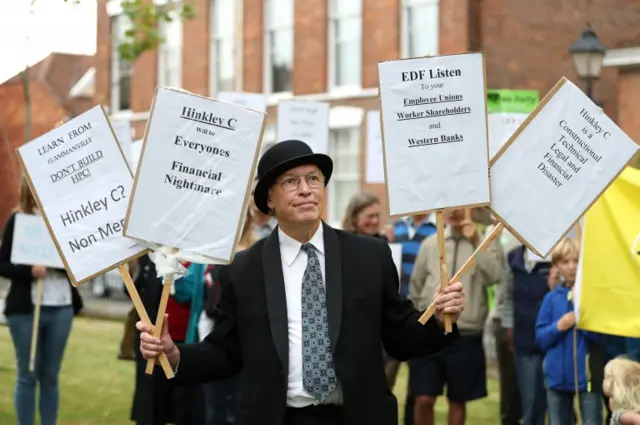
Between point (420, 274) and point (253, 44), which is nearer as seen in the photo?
point (420, 274)

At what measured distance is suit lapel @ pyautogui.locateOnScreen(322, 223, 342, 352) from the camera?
4660 millimetres

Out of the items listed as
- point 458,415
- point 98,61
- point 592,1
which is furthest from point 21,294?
point 98,61

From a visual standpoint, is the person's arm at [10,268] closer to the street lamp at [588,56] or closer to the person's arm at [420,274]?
the person's arm at [420,274]

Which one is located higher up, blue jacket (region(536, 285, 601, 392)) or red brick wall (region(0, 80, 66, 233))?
red brick wall (region(0, 80, 66, 233))

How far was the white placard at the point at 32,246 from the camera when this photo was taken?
29.1 ft

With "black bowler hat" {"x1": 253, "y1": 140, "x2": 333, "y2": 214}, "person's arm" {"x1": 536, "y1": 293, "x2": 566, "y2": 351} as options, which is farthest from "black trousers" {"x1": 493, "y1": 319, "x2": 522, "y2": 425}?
"black bowler hat" {"x1": 253, "y1": 140, "x2": 333, "y2": 214}

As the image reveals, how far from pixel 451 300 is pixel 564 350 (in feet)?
12.3

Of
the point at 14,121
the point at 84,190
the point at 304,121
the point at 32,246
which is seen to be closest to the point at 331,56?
the point at 304,121

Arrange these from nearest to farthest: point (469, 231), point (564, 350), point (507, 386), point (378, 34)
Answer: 1. point (564, 350)
2. point (469, 231)
3. point (507, 386)
4. point (378, 34)

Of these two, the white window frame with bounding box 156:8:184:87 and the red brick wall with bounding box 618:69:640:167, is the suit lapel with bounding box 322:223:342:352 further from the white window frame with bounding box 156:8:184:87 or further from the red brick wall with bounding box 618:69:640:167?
the white window frame with bounding box 156:8:184:87

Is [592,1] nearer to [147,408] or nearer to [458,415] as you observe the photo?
[458,415]

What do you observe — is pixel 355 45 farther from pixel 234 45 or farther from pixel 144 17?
pixel 144 17

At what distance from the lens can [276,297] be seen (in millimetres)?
4766

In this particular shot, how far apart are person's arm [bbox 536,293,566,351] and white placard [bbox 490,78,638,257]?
3.26m
